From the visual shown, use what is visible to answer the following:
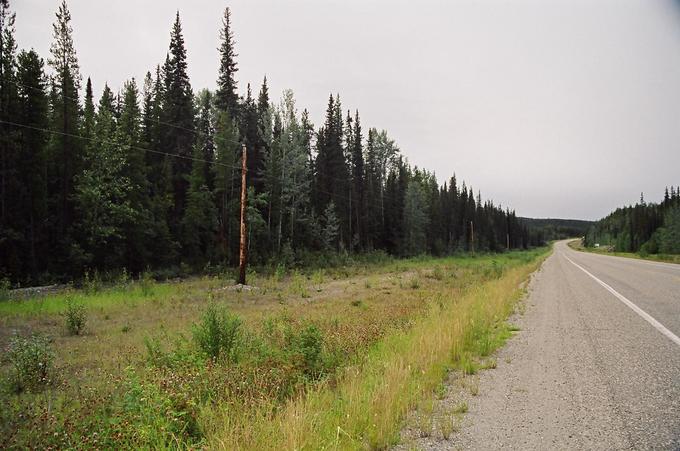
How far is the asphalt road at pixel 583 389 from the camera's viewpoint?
11.3 feet

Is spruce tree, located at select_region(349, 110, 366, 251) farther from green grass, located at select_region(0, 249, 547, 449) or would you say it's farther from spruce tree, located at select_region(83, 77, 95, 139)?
green grass, located at select_region(0, 249, 547, 449)

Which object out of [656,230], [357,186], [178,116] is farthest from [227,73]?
[656,230]

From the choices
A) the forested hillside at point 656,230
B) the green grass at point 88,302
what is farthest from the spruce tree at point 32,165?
the forested hillside at point 656,230

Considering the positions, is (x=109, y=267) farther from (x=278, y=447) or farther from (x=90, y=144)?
(x=278, y=447)

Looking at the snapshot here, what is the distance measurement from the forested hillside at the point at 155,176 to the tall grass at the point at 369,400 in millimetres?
27460

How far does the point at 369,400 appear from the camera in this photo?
4047mm

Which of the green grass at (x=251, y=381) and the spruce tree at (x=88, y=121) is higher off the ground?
the spruce tree at (x=88, y=121)

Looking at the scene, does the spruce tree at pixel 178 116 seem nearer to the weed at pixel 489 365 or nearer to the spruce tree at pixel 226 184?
the spruce tree at pixel 226 184

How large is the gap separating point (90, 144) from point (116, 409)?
31222mm

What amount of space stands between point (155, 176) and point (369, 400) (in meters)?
37.9

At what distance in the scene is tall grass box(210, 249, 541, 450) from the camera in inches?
130

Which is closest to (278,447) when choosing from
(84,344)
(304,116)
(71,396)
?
(71,396)

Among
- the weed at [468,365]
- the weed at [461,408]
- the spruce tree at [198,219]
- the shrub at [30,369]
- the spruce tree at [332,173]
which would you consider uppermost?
the spruce tree at [332,173]

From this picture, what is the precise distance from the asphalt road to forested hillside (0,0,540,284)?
29175mm
